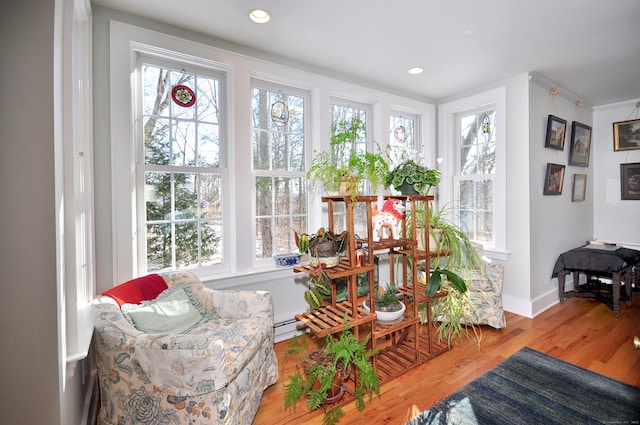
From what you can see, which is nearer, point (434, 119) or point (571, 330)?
point (571, 330)

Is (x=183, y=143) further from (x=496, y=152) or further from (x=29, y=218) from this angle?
(x=496, y=152)

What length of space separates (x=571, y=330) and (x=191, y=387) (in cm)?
322

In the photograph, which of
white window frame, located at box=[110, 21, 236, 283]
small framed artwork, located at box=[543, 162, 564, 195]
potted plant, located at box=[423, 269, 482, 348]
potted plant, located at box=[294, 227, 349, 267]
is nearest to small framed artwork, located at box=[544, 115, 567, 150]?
small framed artwork, located at box=[543, 162, 564, 195]

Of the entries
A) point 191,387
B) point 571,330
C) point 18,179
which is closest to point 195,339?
point 191,387

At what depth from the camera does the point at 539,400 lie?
→ 1834 millimetres

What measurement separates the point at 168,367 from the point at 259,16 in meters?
2.15

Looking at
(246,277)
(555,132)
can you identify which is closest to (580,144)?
(555,132)

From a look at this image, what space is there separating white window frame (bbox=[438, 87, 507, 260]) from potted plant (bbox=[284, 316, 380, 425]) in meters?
2.29

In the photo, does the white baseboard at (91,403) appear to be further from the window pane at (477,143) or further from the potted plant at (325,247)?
the window pane at (477,143)

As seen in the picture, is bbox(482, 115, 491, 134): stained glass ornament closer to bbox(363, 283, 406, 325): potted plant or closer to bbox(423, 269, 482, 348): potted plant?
bbox(423, 269, 482, 348): potted plant

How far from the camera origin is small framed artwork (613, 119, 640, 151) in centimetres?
377

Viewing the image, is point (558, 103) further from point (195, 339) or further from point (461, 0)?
point (195, 339)

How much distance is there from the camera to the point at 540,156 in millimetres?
3168

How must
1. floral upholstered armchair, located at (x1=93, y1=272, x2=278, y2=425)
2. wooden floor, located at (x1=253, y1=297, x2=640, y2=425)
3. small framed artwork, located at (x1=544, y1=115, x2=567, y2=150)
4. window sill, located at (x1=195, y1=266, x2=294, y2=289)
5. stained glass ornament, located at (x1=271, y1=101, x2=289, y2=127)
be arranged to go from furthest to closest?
1. small framed artwork, located at (x1=544, y1=115, x2=567, y2=150)
2. stained glass ornament, located at (x1=271, y1=101, x2=289, y2=127)
3. window sill, located at (x1=195, y1=266, x2=294, y2=289)
4. wooden floor, located at (x1=253, y1=297, x2=640, y2=425)
5. floral upholstered armchair, located at (x1=93, y1=272, x2=278, y2=425)
